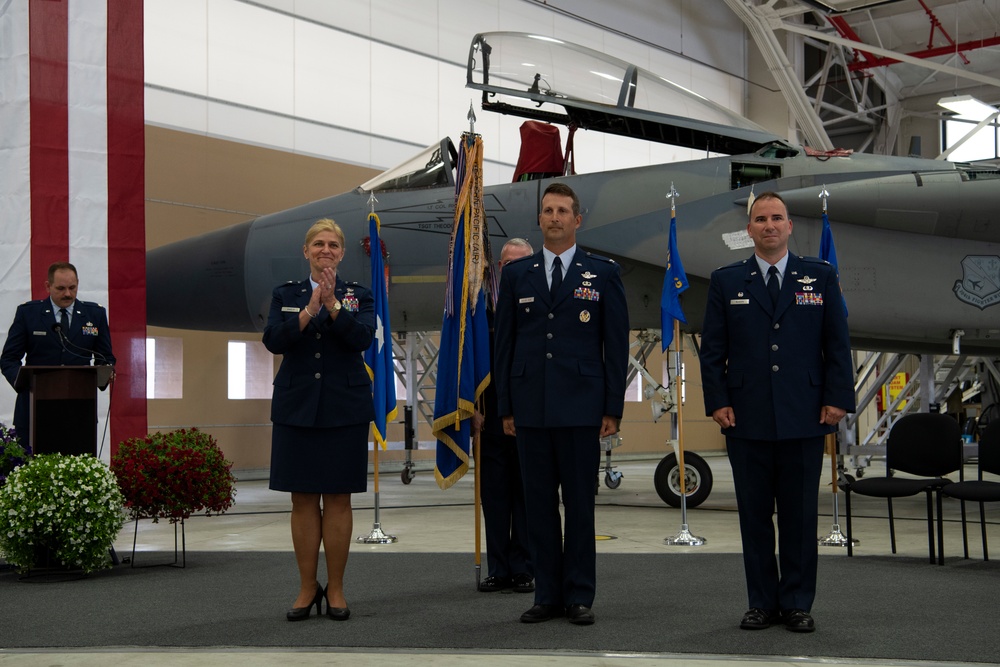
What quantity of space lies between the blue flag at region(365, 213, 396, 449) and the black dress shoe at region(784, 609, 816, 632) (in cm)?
318

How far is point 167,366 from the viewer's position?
460 inches

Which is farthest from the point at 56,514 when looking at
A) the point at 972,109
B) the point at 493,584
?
the point at 972,109

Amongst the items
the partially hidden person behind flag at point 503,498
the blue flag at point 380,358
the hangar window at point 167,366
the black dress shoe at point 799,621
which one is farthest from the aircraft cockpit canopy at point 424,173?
the black dress shoe at point 799,621

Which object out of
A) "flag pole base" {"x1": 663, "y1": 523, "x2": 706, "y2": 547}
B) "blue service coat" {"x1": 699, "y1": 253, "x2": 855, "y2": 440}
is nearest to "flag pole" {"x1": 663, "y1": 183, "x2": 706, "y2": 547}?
"flag pole base" {"x1": 663, "y1": 523, "x2": 706, "y2": 547}

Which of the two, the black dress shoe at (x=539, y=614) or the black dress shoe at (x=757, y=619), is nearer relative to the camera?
the black dress shoe at (x=757, y=619)

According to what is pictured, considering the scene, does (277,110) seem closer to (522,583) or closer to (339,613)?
(522,583)

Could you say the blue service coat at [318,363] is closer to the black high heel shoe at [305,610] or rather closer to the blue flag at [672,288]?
the black high heel shoe at [305,610]

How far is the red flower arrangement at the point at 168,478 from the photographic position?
17.2 ft

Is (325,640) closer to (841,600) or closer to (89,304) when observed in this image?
(841,600)

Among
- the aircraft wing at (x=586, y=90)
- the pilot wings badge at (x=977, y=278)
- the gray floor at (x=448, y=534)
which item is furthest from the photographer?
the aircraft wing at (x=586, y=90)

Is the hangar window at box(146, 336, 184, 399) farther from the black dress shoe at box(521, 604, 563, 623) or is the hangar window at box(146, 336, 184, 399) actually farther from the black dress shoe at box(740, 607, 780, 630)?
the black dress shoe at box(740, 607, 780, 630)

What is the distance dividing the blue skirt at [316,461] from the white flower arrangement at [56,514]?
166cm

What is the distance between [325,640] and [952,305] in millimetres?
5766

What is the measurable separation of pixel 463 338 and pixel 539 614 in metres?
1.41
